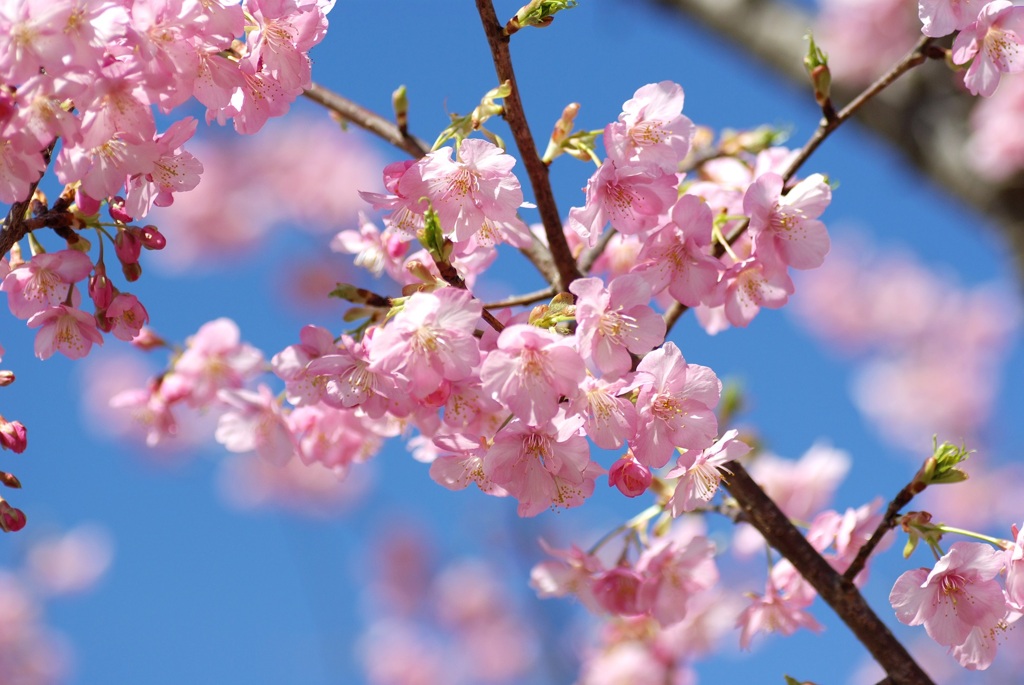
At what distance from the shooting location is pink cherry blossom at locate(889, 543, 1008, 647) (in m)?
1.12

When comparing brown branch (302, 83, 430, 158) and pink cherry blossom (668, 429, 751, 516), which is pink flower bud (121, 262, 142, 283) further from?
pink cherry blossom (668, 429, 751, 516)

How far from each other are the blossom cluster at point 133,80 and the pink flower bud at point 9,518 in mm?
345

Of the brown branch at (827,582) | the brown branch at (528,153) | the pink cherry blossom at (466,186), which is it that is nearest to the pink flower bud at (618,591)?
the brown branch at (827,582)

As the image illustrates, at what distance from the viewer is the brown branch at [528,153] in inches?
43.9

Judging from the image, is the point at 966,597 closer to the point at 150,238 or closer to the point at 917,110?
the point at 150,238

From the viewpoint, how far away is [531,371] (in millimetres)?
1029

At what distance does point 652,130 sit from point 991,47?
1.52ft

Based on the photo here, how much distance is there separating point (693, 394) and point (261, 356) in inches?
34.3

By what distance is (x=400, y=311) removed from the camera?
1111 millimetres

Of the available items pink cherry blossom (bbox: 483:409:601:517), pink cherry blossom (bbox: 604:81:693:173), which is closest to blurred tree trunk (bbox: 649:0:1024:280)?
pink cherry blossom (bbox: 604:81:693:173)

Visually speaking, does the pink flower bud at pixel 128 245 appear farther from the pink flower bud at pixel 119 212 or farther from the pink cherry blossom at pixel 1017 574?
the pink cherry blossom at pixel 1017 574

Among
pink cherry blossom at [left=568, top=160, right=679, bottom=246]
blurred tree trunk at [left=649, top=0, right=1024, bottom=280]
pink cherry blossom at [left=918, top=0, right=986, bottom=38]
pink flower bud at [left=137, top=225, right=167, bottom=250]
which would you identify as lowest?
pink cherry blossom at [left=918, top=0, right=986, bottom=38]

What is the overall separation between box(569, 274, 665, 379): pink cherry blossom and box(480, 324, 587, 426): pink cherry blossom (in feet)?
0.09

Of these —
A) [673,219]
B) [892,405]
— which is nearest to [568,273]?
[673,219]
